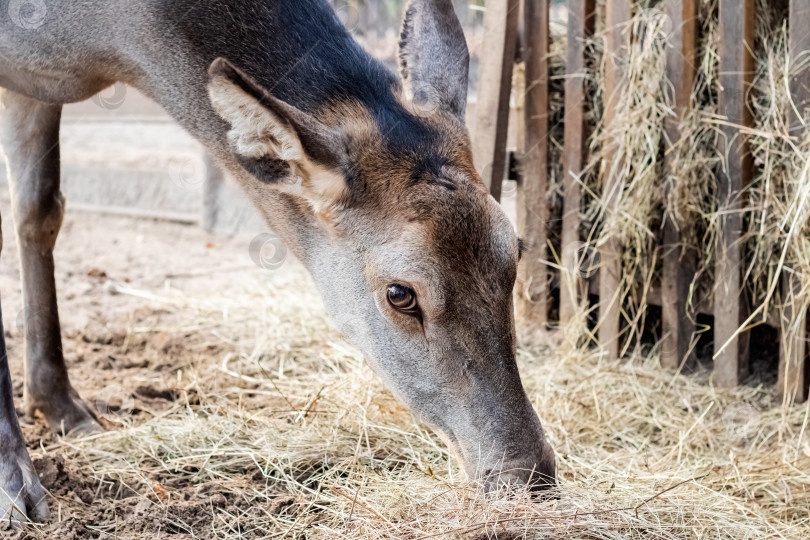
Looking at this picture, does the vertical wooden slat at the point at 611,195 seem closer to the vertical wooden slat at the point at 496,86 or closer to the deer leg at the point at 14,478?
the vertical wooden slat at the point at 496,86

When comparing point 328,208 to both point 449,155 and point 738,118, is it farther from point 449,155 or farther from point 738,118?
point 738,118

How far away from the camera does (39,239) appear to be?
4.59 m

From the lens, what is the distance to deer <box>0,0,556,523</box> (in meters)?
3.12

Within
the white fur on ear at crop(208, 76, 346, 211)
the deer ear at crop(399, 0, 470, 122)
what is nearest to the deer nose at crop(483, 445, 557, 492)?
the white fur on ear at crop(208, 76, 346, 211)

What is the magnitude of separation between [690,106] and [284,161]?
2645 millimetres

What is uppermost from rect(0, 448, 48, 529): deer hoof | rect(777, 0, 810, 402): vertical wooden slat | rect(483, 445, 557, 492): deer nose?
rect(777, 0, 810, 402): vertical wooden slat

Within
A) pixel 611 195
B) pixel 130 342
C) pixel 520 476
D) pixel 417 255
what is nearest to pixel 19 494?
pixel 417 255

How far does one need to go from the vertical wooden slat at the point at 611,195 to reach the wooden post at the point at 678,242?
266 millimetres

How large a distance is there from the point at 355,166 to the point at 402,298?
0.53 metres

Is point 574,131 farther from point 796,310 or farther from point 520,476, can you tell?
point 520,476

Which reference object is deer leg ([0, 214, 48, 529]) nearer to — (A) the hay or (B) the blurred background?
(A) the hay

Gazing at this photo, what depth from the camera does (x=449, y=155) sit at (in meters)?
3.32

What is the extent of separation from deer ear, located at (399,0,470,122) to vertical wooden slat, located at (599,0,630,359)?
1484 millimetres

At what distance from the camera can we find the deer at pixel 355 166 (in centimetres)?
312
